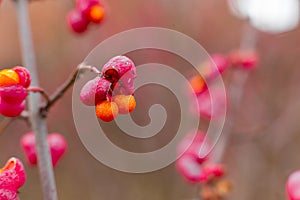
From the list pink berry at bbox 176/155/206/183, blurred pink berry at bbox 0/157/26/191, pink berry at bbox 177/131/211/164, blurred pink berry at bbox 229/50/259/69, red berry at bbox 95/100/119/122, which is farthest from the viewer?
blurred pink berry at bbox 229/50/259/69

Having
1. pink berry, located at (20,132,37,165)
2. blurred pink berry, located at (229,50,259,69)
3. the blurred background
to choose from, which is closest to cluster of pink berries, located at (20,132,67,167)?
pink berry, located at (20,132,37,165)

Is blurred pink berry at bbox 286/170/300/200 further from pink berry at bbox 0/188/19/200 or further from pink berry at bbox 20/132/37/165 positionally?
pink berry at bbox 20/132/37/165

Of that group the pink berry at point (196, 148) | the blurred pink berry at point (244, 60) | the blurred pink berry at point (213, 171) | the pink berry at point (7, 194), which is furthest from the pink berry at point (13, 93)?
the blurred pink berry at point (244, 60)

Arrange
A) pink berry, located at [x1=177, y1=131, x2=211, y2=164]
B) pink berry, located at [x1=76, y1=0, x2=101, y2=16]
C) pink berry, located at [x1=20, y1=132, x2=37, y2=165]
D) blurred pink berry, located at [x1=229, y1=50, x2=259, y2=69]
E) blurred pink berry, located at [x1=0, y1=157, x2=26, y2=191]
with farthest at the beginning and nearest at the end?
blurred pink berry, located at [x1=229, y1=50, x2=259, y2=69] < pink berry, located at [x1=177, y1=131, x2=211, y2=164] < pink berry, located at [x1=76, y1=0, x2=101, y2=16] < pink berry, located at [x1=20, y1=132, x2=37, y2=165] < blurred pink berry, located at [x1=0, y1=157, x2=26, y2=191]

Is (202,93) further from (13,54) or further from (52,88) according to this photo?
(13,54)

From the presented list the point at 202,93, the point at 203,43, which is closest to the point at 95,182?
the point at 203,43

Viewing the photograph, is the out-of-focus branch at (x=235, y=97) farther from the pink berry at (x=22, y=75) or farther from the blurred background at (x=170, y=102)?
the pink berry at (x=22, y=75)
